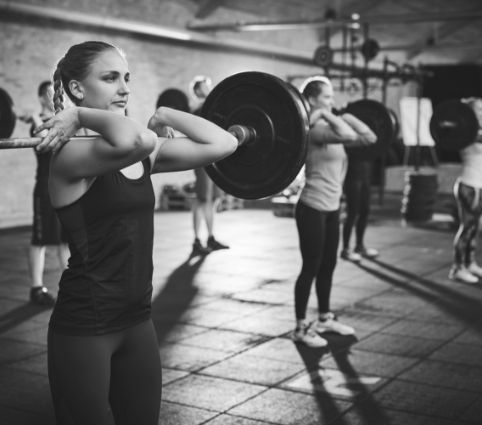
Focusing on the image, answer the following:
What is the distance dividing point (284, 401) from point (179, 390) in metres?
0.46

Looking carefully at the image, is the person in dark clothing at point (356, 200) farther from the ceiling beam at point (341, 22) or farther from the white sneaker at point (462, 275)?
the ceiling beam at point (341, 22)

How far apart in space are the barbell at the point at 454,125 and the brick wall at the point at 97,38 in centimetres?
516

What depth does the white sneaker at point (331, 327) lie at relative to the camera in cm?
417

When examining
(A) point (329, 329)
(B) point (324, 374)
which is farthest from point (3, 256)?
(B) point (324, 374)

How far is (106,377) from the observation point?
5.58 feet

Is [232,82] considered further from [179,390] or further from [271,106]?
[179,390]

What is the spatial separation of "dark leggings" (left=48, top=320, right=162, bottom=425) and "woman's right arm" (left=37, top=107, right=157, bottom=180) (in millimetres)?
378

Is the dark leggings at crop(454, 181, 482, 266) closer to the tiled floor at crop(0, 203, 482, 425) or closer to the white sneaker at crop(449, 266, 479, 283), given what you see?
→ the white sneaker at crop(449, 266, 479, 283)

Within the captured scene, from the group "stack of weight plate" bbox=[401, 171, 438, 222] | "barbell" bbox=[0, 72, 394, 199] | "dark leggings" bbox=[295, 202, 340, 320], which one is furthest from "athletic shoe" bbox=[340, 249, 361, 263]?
"barbell" bbox=[0, 72, 394, 199]

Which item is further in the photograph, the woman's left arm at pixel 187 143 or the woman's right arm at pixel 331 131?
the woman's right arm at pixel 331 131

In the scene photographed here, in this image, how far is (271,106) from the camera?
216 centimetres

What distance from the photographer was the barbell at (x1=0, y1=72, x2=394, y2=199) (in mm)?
2123

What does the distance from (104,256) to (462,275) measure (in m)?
4.55

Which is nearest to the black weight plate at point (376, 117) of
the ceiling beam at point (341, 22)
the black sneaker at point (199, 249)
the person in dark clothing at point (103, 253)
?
the black sneaker at point (199, 249)
